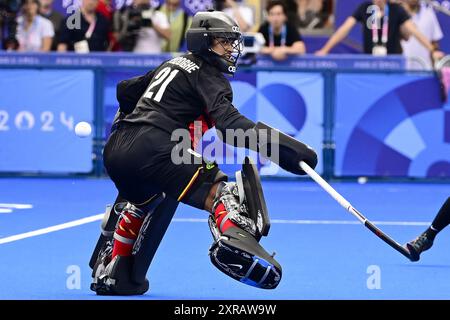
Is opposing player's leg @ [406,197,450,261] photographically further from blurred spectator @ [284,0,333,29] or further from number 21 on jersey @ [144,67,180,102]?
blurred spectator @ [284,0,333,29]

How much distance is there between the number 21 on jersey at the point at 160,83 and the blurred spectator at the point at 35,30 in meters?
9.15

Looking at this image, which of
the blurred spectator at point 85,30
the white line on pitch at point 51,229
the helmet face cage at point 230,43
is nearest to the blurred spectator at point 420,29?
the blurred spectator at point 85,30

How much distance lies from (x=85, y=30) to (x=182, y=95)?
347 inches

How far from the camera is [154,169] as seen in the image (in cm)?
733

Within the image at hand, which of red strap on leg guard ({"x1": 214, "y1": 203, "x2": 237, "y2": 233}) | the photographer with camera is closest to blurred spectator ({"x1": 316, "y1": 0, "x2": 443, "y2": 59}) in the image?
the photographer with camera

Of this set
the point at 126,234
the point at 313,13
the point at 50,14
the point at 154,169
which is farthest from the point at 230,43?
the point at 313,13

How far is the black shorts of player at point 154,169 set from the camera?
23.9ft

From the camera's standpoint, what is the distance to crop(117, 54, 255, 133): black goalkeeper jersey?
7281 mm

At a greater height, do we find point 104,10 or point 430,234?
point 104,10

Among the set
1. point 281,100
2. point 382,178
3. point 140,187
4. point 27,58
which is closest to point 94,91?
point 27,58

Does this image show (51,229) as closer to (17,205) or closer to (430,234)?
(17,205)

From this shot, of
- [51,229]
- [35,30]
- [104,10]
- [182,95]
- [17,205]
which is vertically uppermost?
[182,95]

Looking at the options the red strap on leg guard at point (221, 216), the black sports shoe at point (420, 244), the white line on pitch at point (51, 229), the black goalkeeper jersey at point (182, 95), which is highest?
the black goalkeeper jersey at point (182, 95)

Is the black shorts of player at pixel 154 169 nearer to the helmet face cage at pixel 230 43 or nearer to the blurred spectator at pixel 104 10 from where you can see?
the helmet face cage at pixel 230 43
